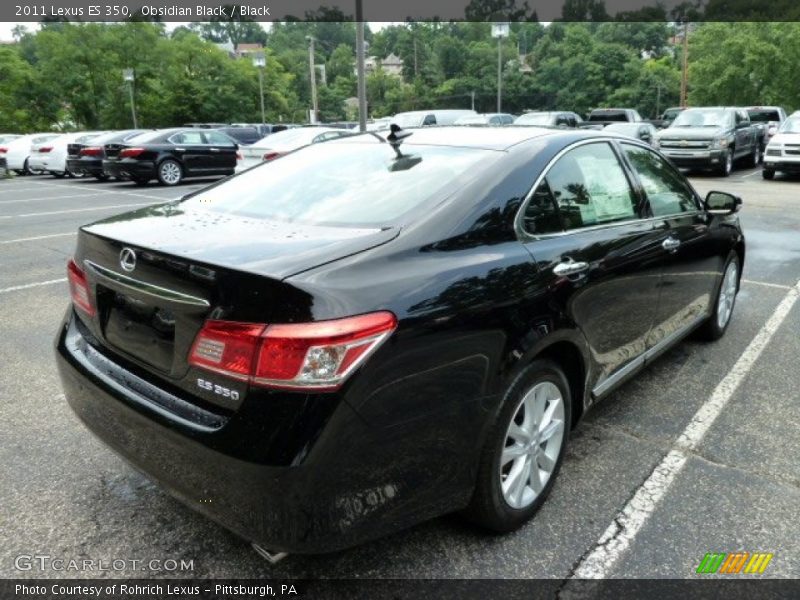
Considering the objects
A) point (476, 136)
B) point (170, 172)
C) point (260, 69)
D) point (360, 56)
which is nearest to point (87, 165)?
point (170, 172)

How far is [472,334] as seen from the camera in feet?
7.48

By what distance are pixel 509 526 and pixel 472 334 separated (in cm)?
85

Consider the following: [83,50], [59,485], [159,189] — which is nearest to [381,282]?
[59,485]

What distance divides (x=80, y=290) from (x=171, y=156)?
15.7 m

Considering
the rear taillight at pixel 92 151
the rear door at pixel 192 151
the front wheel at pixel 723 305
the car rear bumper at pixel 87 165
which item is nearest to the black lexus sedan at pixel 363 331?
the front wheel at pixel 723 305

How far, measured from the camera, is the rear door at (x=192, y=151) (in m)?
17.4

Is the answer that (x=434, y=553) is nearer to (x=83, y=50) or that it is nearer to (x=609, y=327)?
(x=609, y=327)

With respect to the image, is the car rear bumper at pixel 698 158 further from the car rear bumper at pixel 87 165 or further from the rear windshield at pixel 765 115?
the car rear bumper at pixel 87 165

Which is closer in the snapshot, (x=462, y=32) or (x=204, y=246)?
(x=204, y=246)

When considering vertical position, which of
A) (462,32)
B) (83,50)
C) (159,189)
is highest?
(462,32)

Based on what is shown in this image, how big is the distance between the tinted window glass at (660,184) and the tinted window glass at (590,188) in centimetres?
Result: 24

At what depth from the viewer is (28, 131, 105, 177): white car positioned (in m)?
21.5

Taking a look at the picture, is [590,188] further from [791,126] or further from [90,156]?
[90,156]

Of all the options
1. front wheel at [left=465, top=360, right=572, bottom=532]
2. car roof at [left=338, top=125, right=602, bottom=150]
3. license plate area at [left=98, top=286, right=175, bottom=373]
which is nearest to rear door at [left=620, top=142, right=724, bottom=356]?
car roof at [left=338, top=125, right=602, bottom=150]
